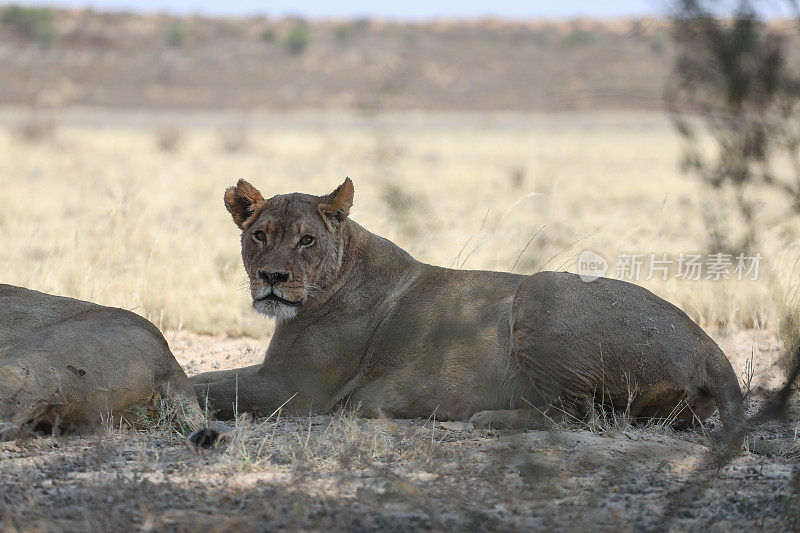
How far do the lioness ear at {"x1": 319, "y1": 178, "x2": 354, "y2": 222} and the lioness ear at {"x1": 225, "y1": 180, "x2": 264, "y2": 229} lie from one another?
17.2 inches

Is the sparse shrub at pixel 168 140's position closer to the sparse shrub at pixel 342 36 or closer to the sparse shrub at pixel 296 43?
the sparse shrub at pixel 296 43

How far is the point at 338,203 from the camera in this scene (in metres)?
6.23

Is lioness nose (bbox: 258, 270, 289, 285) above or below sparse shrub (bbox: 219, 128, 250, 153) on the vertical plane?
below

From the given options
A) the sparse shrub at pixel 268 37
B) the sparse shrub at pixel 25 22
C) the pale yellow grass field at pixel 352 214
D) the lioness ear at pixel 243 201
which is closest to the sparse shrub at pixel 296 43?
the sparse shrub at pixel 268 37

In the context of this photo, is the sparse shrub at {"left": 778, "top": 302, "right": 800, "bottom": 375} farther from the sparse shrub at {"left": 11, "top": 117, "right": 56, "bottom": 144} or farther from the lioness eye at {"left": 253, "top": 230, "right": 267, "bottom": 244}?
the sparse shrub at {"left": 11, "top": 117, "right": 56, "bottom": 144}

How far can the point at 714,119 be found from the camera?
4547 millimetres

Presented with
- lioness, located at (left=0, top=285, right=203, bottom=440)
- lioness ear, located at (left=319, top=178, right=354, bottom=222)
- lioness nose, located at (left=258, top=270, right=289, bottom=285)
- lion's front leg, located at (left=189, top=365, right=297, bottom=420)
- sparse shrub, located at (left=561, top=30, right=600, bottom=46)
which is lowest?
lion's front leg, located at (left=189, top=365, right=297, bottom=420)

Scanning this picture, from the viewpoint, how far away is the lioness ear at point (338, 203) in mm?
6207

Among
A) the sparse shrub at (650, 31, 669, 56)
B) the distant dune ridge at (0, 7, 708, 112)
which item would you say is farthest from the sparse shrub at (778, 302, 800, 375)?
the distant dune ridge at (0, 7, 708, 112)

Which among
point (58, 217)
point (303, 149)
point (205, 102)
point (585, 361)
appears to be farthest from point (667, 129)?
point (585, 361)

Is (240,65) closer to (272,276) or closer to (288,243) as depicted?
(288,243)

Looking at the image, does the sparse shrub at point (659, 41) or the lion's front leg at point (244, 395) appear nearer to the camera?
the sparse shrub at point (659, 41)

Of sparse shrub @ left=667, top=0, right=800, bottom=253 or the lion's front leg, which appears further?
the lion's front leg

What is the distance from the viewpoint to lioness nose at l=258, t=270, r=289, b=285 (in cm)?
586
